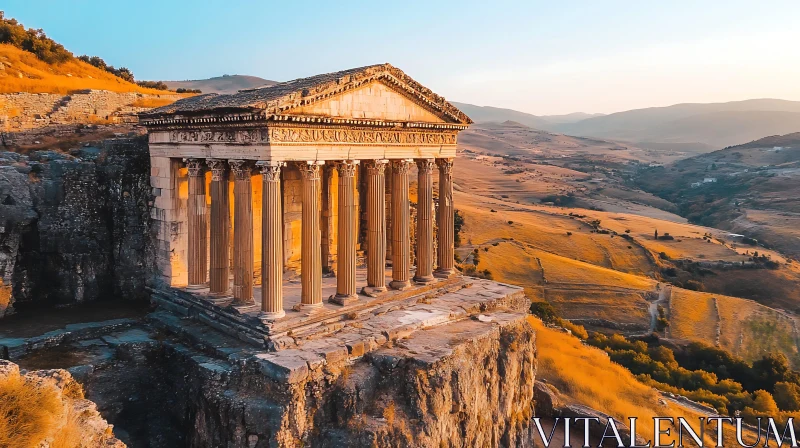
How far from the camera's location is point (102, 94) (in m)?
25.1

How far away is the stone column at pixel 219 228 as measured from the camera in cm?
1695

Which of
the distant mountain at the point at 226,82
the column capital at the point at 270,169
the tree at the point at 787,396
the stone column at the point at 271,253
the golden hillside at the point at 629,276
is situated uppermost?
the distant mountain at the point at 226,82

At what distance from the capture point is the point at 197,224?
59.5 feet

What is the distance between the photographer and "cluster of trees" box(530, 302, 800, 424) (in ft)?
97.1

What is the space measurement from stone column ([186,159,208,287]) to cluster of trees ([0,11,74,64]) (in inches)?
725

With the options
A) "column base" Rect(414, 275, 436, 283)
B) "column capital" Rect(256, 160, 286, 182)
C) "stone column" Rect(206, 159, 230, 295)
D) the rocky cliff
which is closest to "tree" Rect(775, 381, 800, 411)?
the rocky cliff

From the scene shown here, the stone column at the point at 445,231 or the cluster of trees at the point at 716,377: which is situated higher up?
the stone column at the point at 445,231

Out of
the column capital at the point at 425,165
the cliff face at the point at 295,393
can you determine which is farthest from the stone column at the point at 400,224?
the cliff face at the point at 295,393

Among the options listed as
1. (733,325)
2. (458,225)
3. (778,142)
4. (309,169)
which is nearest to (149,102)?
(309,169)

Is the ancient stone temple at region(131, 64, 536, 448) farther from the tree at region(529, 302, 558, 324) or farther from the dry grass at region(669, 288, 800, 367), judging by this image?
the dry grass at region(669, 288, 800, 367)

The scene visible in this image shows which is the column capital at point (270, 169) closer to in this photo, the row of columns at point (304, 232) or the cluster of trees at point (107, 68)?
the row of columns at point (304, 232)

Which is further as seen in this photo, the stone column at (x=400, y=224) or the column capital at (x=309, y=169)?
the stone column at (x=400, y=224)

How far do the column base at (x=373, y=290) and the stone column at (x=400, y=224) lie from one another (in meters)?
1.00

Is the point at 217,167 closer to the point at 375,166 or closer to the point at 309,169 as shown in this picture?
the point at 309,169
